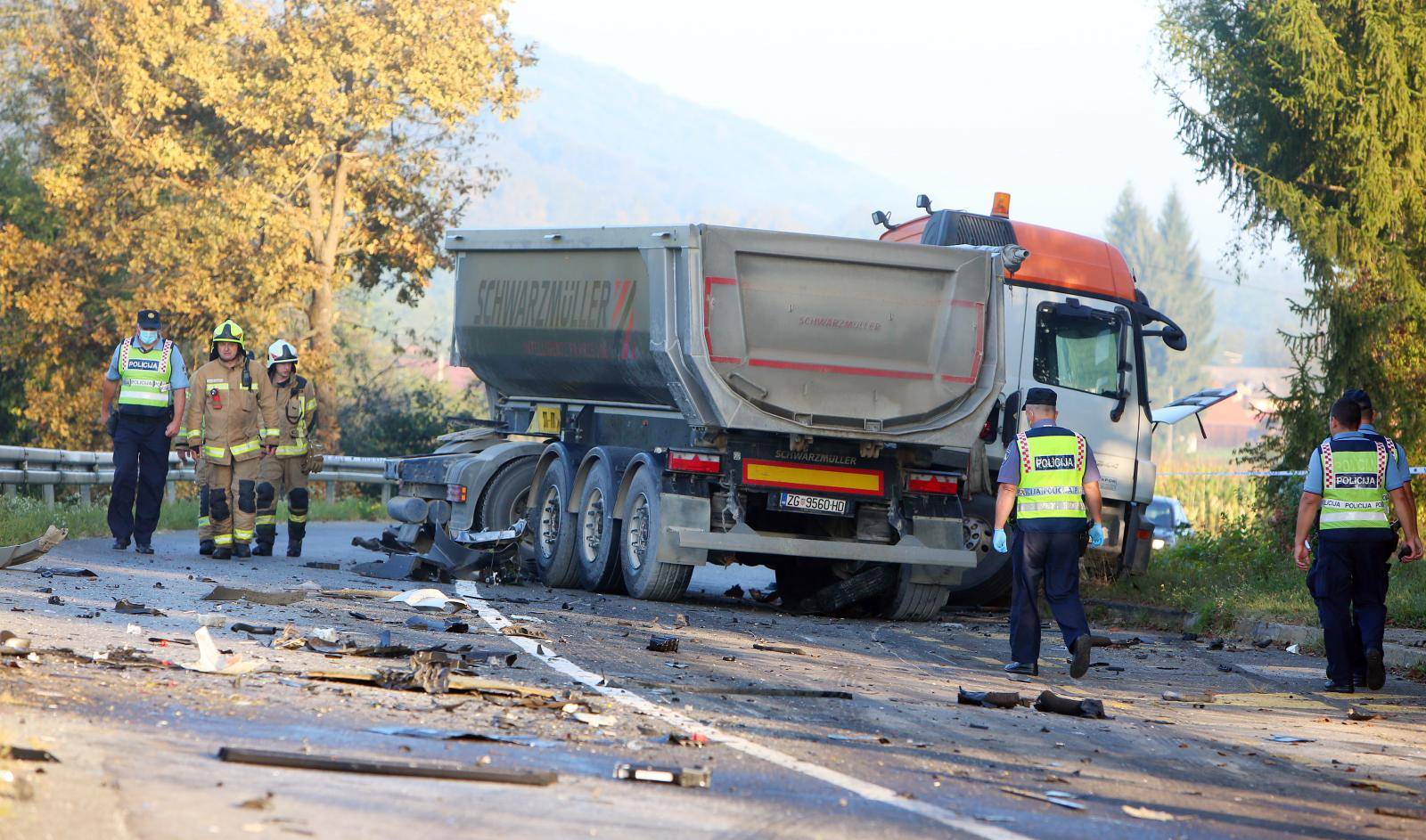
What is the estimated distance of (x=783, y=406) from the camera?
12844mm

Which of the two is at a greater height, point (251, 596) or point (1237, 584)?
point (1237, 584)

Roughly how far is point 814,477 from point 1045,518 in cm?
311

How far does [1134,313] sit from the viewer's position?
50.8 feet

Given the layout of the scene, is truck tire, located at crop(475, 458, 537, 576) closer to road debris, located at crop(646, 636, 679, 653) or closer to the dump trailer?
the dump trailer

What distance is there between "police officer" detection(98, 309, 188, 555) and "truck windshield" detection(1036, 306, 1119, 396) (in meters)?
7.36

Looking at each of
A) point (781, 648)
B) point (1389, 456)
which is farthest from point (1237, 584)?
point (781, 648)

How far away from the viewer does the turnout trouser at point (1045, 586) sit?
33.3ft

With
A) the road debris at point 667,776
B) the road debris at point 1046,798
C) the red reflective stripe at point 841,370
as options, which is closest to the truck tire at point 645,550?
the red reflective stripe at point 841,370

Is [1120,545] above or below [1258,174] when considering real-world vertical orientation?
below

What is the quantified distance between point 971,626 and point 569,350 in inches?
156

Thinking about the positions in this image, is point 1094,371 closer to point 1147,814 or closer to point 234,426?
point 234,426

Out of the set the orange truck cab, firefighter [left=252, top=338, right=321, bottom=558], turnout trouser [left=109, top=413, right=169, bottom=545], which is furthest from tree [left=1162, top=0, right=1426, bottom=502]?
turnout trouser [left=109, top=413, right=169, bottom=545]

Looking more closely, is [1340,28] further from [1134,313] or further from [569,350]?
[569,350]

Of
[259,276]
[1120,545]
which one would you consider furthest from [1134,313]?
[259,276]
